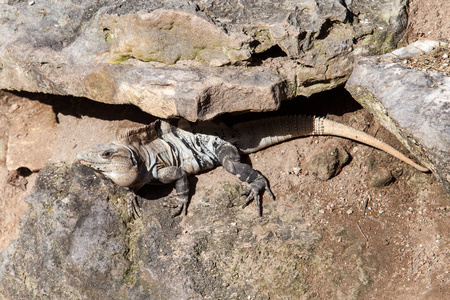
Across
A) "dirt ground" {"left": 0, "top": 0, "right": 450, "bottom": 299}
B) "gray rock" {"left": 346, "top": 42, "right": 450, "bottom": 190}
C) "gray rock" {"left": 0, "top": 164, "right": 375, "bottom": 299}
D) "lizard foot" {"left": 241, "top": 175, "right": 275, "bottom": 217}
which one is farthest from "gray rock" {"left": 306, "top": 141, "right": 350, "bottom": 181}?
"gray rock" {"left": 346, "top": 42, "right": 450, "bottom": 190}

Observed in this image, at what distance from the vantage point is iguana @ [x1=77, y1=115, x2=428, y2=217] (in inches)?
184

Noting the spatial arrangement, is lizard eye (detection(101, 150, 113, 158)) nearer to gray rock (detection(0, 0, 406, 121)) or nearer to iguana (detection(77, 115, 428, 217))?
iguana (detection(77, 115, 428, 217))

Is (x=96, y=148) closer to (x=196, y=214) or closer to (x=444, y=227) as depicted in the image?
(x=196, y=214)

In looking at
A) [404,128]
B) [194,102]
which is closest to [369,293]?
[404,128]

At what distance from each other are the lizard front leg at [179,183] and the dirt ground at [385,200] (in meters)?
0.35

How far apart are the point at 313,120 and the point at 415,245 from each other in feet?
6.28

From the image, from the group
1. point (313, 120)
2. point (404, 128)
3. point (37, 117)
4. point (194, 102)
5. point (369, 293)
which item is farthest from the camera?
point (37, 117)

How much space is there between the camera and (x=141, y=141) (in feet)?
16.7

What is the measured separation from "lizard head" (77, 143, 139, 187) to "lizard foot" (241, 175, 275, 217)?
138 cm

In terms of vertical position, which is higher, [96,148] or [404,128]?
[404,128]

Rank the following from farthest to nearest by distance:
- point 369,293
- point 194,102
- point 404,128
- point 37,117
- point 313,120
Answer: point 37,117 → point 313,120 → point 369,293 → point 194,102 → point 404,128

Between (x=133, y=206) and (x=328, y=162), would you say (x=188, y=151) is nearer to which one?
(x=133, y=206)

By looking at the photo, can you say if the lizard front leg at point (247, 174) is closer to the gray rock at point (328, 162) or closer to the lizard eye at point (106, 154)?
the gray rock at point (328, 162)

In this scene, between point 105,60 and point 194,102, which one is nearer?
point 194,102
